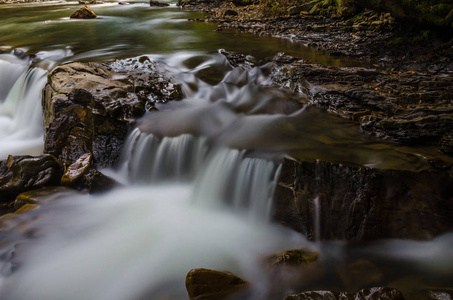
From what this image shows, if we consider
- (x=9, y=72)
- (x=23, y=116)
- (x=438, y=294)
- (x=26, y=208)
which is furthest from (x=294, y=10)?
(x=438, y=294)

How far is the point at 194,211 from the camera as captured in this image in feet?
14.6

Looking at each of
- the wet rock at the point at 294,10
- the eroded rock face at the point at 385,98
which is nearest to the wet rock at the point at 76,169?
the eroded rock face at the point at 385,98

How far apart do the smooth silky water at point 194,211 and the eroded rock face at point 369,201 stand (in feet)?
0.45

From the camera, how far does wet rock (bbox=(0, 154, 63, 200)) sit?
4.50 m

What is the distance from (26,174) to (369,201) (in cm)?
473

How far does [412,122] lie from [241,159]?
2.36 metres

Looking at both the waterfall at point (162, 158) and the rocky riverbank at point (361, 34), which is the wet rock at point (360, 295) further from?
the rocky riverbank at point (361, 34)

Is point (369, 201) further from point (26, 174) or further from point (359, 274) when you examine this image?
point (26, 174)

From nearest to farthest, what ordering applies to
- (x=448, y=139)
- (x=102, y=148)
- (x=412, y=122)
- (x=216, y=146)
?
1. (x=448, y=139)
2. (x=412, y=122)
3. (x=216, y=146)
4. (x=102, y=148)

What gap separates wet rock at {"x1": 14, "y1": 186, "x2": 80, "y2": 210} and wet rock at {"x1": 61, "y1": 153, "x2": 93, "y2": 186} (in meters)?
0.14

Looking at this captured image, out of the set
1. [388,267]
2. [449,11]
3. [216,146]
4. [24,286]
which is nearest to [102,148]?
[216,146]

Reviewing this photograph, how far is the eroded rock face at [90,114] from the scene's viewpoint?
17.1 ft

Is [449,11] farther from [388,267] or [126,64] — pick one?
[126,64]

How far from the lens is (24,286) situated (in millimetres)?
3305
